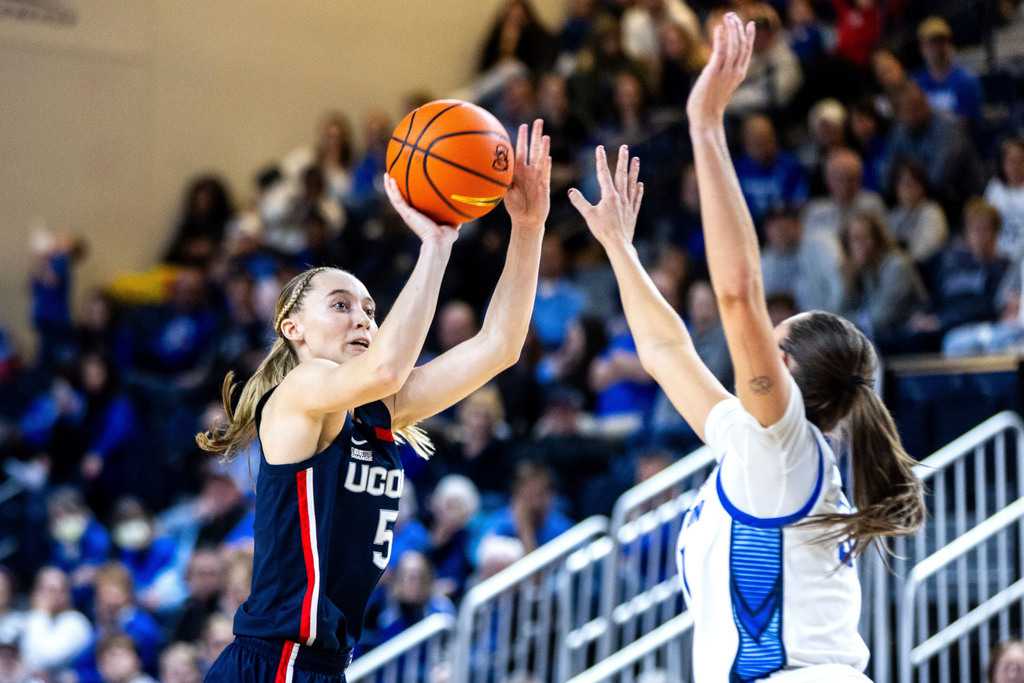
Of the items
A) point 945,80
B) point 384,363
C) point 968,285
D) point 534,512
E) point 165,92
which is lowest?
point 384,363

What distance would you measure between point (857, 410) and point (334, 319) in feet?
4.65

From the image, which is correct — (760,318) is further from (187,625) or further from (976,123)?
(976,123)

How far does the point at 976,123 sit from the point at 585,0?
5.72 meters

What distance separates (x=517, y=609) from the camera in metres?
6.43

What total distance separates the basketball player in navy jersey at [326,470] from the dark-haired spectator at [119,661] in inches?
174

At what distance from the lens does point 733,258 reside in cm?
239

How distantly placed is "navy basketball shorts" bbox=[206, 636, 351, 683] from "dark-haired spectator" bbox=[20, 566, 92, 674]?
5430 millimetres

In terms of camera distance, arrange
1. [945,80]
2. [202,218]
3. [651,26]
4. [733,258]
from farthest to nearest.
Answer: [202,218], [651,26], [945,80], [733,258]

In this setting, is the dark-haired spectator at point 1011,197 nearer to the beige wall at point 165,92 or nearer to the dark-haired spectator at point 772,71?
the dark-haired spectator at point 772,71

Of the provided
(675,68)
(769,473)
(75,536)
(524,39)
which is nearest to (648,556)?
(769,473)

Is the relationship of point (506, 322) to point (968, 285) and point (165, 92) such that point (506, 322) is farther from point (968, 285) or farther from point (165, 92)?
point (165, 92)

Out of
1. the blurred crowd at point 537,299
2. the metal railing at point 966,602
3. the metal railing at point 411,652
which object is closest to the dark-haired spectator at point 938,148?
the blurred crowd at point 537,299

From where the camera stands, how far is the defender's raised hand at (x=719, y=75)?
2.45 m

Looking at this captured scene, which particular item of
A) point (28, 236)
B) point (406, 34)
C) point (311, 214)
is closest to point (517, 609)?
point (311, 214)
